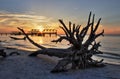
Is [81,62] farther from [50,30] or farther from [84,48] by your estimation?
[50,30]

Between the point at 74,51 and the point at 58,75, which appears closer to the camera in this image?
the point at 58,75

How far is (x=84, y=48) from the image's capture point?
1405cm

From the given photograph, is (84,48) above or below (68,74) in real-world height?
above

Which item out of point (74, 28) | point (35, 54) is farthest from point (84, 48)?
point (35, 54)

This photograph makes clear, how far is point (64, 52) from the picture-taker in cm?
1429

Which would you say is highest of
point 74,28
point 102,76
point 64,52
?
point 74,28

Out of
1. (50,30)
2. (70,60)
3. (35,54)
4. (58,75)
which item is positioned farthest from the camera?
(50,30)

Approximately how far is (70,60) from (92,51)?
2606 millimetres

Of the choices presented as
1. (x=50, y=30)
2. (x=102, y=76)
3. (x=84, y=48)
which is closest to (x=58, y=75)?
(x=102, y=76)

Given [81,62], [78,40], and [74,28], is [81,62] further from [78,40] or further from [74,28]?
[74,28]

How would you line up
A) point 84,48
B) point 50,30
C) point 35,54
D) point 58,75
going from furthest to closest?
point 50,30 < point 35,54 < point 84,48 < point 58,75

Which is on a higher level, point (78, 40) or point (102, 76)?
point (78, 40)

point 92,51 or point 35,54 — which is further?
point 35,54

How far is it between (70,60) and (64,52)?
1.50m
